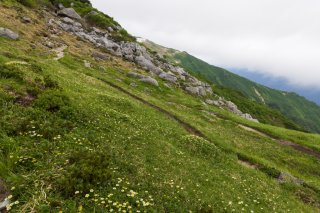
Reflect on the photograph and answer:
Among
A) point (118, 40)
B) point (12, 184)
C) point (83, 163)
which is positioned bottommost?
point (12, 184)

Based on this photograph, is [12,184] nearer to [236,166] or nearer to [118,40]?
[236,166]

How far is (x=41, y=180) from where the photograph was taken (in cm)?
1487

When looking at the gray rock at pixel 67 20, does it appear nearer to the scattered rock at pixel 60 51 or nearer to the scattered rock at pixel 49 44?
the scattered rock at pixel 60 51

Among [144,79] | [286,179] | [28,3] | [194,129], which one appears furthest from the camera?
[28,3]

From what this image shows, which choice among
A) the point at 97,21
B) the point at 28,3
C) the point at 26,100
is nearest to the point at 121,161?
the point at 26,100

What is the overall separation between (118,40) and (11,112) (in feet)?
288

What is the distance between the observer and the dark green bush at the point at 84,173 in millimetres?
14750

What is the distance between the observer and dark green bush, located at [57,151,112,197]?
14.8m

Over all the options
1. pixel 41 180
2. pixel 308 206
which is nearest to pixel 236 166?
pixel 308 206

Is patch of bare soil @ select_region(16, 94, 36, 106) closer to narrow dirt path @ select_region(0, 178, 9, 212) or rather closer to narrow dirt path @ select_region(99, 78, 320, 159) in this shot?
narrow dirt path @ select_region(0, 178, 9, 212)

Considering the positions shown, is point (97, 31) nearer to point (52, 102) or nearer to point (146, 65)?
point (146, 65)

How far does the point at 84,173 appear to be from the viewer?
15.7 m

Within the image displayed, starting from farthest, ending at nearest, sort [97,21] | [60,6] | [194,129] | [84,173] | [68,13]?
Result: [97,21]
[60,6]
[68,13]
[194,129]
[84,173]

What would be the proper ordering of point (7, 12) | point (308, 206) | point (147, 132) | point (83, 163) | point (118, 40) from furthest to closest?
point (118, 40) → point (7, 12) → point (147, 132) → point (308, 206) → point (83, 163)
